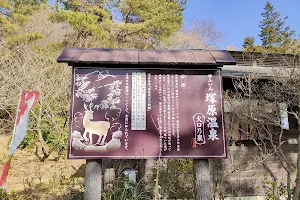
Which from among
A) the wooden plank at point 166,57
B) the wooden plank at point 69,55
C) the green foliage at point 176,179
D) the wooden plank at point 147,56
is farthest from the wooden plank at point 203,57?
the green foliage at point 176,179

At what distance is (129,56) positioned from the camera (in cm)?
388

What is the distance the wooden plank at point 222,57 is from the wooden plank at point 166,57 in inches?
28.3

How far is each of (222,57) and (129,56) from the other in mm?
1595

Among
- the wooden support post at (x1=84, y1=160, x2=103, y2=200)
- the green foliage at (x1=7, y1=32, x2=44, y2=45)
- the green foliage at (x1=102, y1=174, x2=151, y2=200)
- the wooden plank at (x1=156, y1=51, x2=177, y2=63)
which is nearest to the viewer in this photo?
the wooden support post at (x1=84, y1=160, x2=103, y2=200)

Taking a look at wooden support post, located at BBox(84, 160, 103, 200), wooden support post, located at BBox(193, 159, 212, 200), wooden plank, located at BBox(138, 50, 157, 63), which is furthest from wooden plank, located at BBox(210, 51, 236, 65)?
wooden support post, located at BBox(84, 160, 103, 200)

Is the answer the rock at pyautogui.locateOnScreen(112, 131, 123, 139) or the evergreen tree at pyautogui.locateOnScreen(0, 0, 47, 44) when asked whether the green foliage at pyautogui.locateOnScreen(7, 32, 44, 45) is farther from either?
the rock at pyautogui.locateOnScreen(112, 131, 123, 139)

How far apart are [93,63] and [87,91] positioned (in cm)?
47

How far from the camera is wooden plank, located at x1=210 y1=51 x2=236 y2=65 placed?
12.4 feet

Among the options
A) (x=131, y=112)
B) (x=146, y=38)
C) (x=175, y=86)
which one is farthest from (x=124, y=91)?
(x=146, y=38)

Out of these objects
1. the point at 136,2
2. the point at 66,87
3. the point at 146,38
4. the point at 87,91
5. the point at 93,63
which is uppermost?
the point at 136,2

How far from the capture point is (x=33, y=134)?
35.7ft

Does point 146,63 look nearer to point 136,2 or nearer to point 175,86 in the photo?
point 175,86

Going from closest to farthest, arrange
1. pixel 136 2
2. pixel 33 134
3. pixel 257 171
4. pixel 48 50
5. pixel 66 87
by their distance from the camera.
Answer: pixel 257 171
pixel 66 87
pixel 33 134
pixel 48 50
pixel 136 2

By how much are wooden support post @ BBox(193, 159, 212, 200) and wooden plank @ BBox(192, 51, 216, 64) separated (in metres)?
1.64
